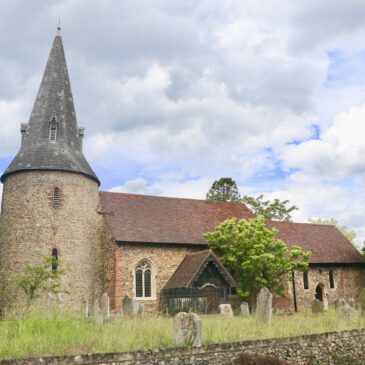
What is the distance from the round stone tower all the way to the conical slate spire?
2.2 inches

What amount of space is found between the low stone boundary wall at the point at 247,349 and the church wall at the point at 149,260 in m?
16.1

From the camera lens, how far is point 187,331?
1134 cm

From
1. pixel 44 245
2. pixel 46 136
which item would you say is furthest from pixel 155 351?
pixel 46 136

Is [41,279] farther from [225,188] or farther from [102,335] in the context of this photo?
[225,188]

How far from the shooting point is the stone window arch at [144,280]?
2916 cm

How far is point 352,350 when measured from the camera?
46.3ft

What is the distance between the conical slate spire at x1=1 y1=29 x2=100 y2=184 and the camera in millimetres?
29297

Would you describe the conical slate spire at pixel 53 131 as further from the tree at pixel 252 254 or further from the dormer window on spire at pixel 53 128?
the tree at pixel 252 254

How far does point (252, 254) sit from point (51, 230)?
11.5 metres

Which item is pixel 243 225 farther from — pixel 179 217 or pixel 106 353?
pixel 106 353

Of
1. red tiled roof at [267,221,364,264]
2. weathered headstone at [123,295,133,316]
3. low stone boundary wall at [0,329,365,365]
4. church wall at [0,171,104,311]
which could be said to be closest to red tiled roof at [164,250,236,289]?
church wall at [0,171,104,311]

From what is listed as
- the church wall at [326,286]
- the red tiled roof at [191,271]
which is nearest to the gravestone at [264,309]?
the red tiled roof at [191,271]

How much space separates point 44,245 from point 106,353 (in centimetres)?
1882

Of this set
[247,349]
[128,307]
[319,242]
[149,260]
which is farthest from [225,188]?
[247,349]
